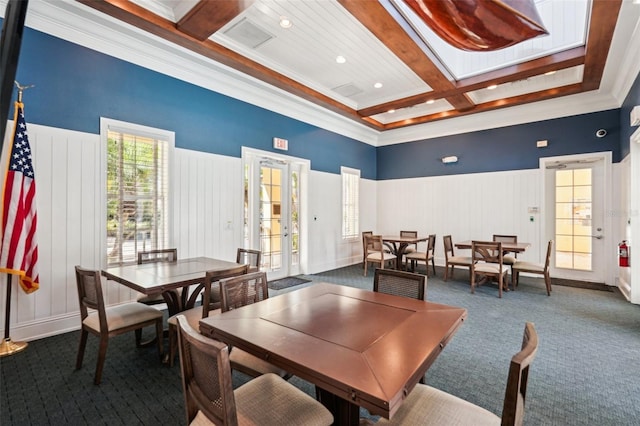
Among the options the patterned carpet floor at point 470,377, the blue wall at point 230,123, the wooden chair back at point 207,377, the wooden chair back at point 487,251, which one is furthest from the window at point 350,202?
the wooden chair back at point 207,377

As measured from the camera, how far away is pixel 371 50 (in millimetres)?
4539

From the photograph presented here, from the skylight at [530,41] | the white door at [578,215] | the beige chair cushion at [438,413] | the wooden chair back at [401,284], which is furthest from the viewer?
the white door at [578,215]

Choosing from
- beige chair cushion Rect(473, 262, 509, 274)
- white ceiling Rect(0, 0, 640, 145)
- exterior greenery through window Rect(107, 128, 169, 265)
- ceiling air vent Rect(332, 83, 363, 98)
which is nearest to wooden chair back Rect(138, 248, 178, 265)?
exterior greenery through window Rect(107, 128, 169, 265)

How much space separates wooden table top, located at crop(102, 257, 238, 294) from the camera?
8.67ft

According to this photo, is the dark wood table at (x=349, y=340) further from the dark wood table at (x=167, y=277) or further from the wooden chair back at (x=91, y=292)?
the wooden chair back at (x=91, y=292)

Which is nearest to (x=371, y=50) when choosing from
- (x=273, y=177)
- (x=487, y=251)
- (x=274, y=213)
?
(x=273, y=177)

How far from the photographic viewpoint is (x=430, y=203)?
24.9ft

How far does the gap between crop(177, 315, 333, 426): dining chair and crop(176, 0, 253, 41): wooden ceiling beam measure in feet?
10.6

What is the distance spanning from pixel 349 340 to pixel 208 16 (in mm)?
3619

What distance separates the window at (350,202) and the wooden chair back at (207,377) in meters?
6.07

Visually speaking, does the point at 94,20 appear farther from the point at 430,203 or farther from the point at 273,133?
the point at 430,203

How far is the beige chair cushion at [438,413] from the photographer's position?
1.44m

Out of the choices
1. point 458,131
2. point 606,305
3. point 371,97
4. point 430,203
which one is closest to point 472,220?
point 430,203

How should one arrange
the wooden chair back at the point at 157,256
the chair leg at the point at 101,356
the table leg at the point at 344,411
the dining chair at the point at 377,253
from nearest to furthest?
the table leg at the point at 344,411, the chair leg at the point at 101,356, the wooden chair back at the point at 157,256, the dining chair at the point at 377,253
